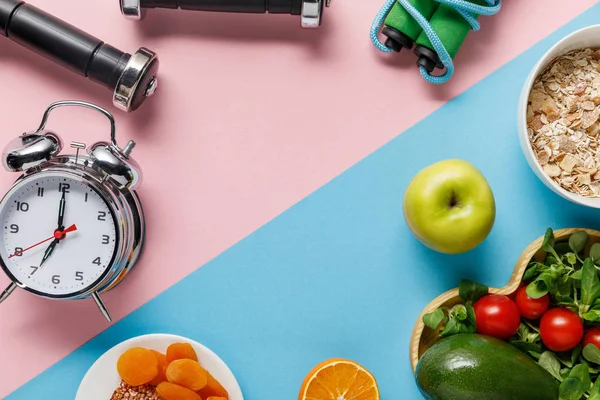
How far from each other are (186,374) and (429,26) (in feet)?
2.24

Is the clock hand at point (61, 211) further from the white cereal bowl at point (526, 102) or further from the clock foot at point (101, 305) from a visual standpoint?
the white cereal bowl at point (526, 102)

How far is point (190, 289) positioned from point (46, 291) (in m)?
0.24

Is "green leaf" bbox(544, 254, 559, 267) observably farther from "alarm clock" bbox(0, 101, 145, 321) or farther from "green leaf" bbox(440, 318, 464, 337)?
"alarm clock" bbox(0, 101, 145, 321)

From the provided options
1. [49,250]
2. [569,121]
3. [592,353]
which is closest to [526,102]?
[569,121]

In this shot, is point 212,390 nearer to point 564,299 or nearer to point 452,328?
point 452,328

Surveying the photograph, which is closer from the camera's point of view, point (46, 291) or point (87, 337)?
point (46, 291)

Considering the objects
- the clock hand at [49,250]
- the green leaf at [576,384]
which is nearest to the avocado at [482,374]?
the green leaf at [576,384]

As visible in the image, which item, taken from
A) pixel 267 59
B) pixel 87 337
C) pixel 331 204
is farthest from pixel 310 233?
pixel 87 337

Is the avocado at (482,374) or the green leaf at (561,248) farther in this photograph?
the green leaf at (561,248)

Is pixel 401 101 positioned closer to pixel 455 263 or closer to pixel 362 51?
pixel 362 51

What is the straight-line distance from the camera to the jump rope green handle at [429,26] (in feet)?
3.40

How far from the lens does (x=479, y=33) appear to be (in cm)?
110

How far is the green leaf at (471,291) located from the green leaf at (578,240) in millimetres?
155

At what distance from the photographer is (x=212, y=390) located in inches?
41.2
